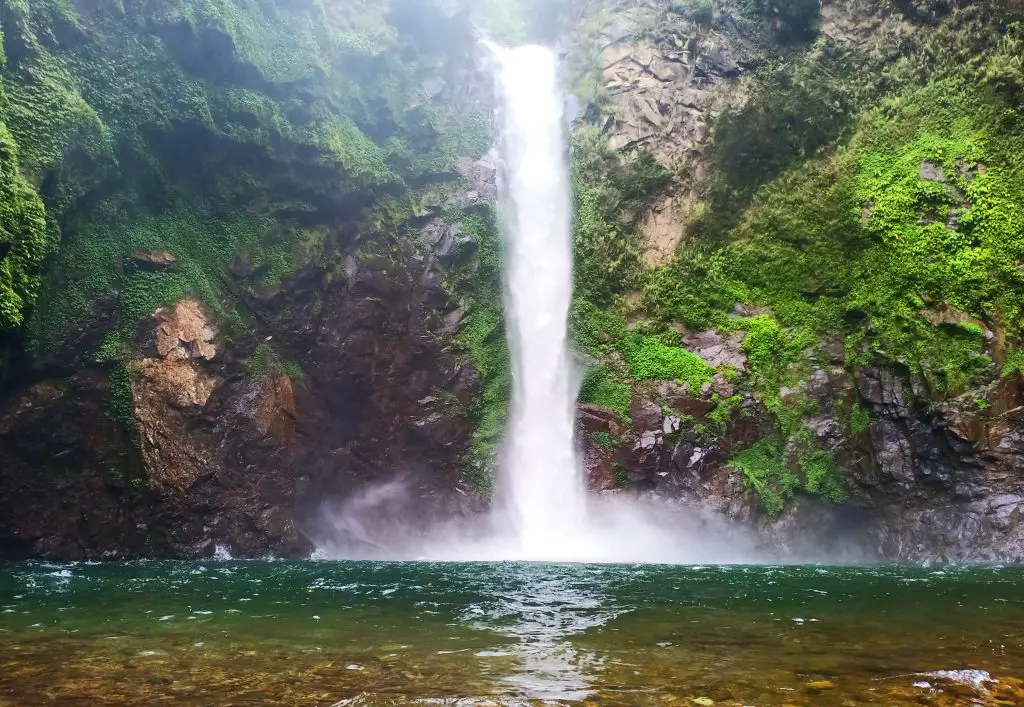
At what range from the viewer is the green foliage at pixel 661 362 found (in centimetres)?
1709

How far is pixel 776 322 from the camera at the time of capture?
1747 cm

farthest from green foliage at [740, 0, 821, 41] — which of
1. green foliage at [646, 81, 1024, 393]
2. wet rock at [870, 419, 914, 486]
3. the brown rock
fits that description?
the brown rock

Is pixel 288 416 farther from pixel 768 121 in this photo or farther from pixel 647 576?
Answer: pixel 768 121

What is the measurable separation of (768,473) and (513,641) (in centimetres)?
1118

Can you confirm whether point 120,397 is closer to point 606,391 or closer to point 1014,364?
point 606,391

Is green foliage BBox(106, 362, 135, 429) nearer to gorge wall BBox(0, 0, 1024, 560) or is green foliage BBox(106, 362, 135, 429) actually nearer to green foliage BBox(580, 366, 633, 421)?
gorge wall BBox(0, 0, 1024, 560)

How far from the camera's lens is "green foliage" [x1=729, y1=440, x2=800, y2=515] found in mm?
15758

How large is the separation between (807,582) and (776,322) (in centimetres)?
834

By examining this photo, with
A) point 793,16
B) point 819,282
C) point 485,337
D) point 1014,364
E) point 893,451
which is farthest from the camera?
point 793,16

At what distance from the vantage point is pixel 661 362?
17.6m

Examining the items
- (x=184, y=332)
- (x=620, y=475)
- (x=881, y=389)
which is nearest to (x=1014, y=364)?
(x=881, y=389)

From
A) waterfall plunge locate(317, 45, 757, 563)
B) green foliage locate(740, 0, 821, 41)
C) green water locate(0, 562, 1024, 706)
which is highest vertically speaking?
green foliage locate(740, 0, 821, 41)

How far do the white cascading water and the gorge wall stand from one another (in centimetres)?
54

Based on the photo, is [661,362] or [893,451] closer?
[893,451]
